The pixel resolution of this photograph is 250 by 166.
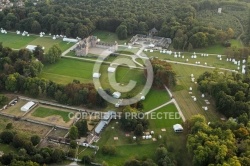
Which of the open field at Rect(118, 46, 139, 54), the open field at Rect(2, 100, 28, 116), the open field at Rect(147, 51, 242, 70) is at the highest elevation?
the open field at Rect(118, 46, 139, 54)

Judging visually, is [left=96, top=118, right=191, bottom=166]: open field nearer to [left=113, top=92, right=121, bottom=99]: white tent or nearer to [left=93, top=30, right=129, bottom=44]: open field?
[left=113, top=92, right=121, bottom=99]: white tent

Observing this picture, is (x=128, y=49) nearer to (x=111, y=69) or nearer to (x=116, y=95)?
(x=111, y=69)

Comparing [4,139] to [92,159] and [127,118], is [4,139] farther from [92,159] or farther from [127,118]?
[127,118]

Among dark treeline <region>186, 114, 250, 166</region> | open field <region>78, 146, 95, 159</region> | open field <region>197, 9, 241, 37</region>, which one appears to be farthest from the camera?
open field <region>197, 9, 241, 37</region>

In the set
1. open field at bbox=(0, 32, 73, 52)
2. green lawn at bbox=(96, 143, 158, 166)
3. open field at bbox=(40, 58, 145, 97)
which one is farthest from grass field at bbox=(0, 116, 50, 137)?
open field at bbox=(0, 32, 73, 52)

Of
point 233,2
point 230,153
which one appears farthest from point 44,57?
point 233,2

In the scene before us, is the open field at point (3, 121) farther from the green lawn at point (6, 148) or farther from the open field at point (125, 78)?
the open field at point (125, 78)

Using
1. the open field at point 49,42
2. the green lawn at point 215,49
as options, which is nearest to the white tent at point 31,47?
the open field at point 49,42
